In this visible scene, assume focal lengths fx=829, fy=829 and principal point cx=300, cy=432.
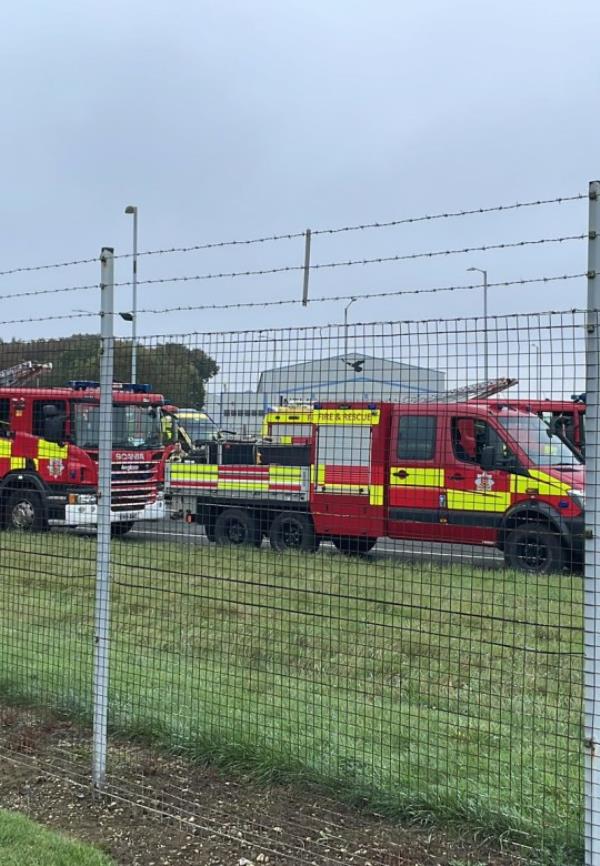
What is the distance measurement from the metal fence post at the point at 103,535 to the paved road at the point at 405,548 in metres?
0.90

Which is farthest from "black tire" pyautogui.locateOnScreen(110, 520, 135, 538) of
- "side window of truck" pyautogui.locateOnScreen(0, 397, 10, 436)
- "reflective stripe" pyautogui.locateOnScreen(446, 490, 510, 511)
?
"side window of truck" pyautogui.locateOnScreen(0, 397, 10, 436)

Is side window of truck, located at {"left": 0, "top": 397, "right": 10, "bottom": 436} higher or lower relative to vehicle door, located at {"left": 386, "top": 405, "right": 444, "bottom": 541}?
higher

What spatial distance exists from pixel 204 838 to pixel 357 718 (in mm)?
1300

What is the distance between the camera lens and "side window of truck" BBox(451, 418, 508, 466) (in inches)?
291

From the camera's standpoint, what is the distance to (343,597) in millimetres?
4086

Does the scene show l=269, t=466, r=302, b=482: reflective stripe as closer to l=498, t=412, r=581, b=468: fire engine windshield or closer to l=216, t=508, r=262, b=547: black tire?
l=216, t=508, r=262, b=547: black tire

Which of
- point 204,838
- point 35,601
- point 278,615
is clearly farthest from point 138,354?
point 35,601

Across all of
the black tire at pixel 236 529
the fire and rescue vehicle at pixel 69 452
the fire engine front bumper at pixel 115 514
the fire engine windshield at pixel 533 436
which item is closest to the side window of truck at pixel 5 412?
the fire and rescue vehicle at pixel 69 452

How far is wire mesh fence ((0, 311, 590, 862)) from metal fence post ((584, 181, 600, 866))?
0.26 meters

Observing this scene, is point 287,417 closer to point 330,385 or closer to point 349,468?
point 349,468

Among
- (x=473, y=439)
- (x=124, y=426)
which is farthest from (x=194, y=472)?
(x=124, y=426)

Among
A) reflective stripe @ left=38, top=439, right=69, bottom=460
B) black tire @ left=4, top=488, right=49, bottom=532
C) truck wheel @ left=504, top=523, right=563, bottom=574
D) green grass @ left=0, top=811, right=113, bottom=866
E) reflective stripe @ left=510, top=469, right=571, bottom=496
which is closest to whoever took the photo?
green grass @ left=0, top=811, right=113, bottom=866

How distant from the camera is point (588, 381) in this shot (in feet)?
9.95

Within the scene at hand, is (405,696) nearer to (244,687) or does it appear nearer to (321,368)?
(244,687)
